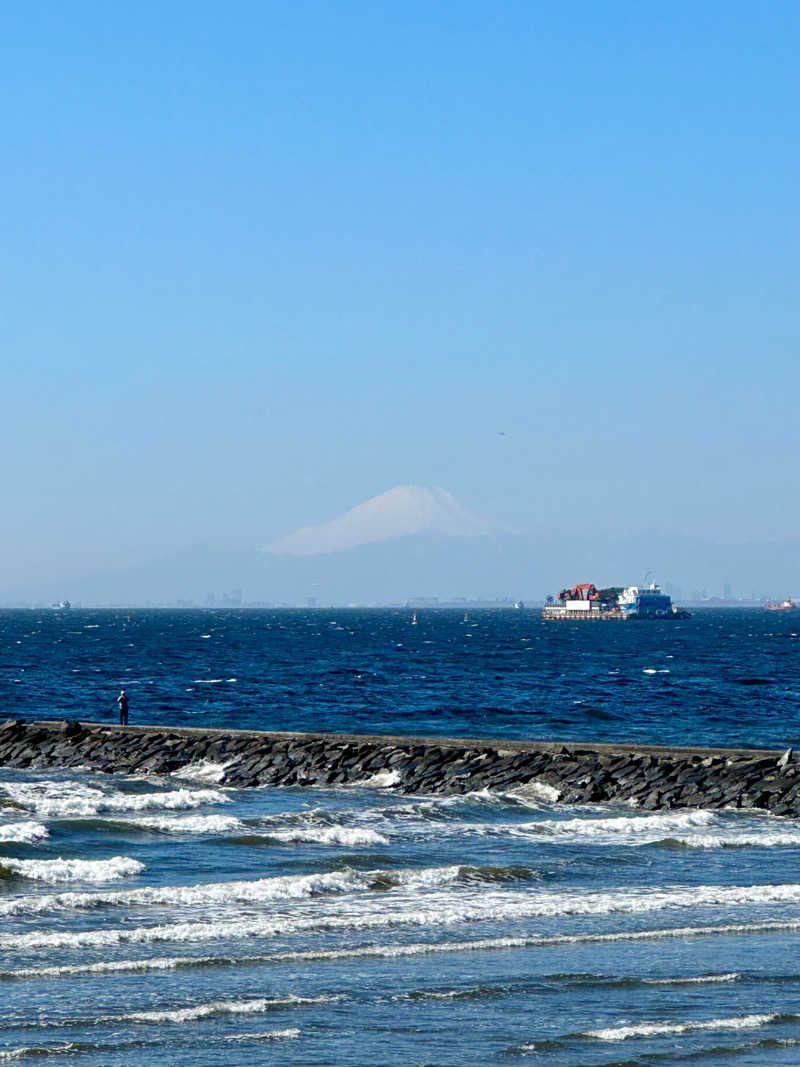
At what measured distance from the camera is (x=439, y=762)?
44.4 metres

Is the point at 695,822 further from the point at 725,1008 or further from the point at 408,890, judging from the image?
the point at 725,1008

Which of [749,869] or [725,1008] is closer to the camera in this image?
[725,1008]

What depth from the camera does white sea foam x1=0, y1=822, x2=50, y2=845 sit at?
31219 mm

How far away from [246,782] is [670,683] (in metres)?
59.6

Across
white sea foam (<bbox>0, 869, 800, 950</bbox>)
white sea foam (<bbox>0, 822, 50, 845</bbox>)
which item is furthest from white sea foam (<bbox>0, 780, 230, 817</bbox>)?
white sea foam (<bbox>0, 869, 800, 950</bbox>)

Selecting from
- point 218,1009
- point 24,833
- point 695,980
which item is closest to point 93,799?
point 24,833

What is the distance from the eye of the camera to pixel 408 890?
1017 inches

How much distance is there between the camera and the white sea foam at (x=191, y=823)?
3344 centimetres

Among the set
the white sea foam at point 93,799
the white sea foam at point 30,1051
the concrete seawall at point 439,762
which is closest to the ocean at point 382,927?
the white sea foam at point 30,1051

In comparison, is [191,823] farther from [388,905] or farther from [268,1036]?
[268,1036]

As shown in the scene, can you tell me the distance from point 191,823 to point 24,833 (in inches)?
163

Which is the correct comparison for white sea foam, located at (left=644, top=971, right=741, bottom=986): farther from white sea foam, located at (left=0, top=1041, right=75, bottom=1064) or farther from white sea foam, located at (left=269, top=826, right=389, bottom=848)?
white sea foam, located at (left=269, top=826, right=389, bottom=848)

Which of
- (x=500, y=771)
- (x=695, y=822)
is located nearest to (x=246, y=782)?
(x=500, y=771)

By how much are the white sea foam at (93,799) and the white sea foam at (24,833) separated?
3464mm
